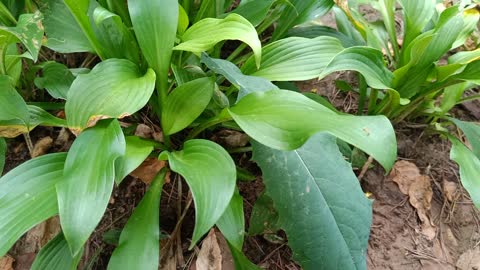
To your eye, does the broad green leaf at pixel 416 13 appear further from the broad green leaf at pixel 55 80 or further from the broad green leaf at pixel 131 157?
the broad green leaf at pixel 55 80

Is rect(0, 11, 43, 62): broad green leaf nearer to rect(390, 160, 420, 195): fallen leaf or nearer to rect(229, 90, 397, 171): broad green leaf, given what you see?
rect(229, 90, 397, 171): broad green leaf

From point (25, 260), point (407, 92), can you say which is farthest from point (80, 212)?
point (407, 92)

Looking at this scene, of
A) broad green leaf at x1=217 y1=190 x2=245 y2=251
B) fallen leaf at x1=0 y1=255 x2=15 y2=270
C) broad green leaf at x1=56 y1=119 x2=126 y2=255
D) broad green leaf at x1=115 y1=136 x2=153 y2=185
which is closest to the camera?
broad green leaf at x1=56 y1=119 x2=126 y2=255

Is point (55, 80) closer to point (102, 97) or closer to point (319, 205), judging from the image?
point (102, 97)

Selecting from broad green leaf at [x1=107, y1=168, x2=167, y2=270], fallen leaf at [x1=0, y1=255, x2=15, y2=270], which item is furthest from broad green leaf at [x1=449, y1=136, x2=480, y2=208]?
fallen leaf at [x1=0, y1=255, x2=15, y2=270]

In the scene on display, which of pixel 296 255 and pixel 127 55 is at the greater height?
pixel 127 55

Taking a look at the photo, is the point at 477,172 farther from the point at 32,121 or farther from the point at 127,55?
the point at 32,121

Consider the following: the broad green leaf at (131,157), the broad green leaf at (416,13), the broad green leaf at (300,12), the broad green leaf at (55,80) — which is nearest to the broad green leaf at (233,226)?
the broad green leaf at (131,157)
